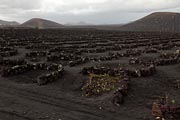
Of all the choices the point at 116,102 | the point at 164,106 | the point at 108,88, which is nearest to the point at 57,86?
the point at 108,88

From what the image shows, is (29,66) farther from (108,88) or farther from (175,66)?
(175,66)

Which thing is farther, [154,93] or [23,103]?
[154,93]

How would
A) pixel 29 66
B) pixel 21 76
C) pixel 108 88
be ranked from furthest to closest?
pixel 29 66
pixel 21 76
pixel 108 88

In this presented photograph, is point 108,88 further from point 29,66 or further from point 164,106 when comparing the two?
point 29,66

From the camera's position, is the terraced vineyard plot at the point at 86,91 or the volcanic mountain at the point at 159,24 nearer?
the terraced vineyard plot at the point at 86,91

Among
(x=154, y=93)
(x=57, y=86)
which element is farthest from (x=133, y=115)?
(x=57, y=86)

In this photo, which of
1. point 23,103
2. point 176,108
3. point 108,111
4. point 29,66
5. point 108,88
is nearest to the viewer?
point 176,108

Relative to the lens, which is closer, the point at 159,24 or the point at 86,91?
the point at 86,91

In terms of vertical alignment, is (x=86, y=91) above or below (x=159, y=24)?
below

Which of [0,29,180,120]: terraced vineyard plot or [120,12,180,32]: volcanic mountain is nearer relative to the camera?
[0,29,180,120]: terraced vineyard plot
